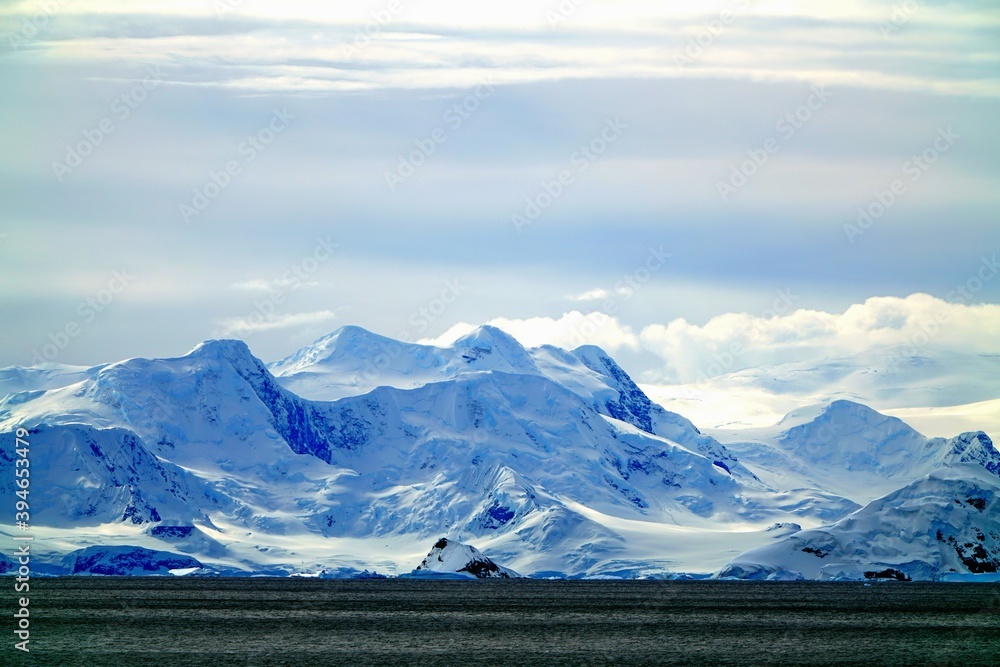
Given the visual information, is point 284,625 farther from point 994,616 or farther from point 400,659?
point 994,616

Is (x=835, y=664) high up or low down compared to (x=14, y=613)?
down

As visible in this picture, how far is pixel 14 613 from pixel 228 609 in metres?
31.8

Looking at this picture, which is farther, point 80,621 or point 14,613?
point 14,613

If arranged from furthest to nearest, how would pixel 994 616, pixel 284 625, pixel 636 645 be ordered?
pixel 994 616
pixel 284 625
pixel 636 645

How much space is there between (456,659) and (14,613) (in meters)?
72.1

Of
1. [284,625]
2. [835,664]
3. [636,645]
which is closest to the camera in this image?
[835,664]

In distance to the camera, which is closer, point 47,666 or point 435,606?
point 47,666

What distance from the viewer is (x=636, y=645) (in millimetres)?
115938

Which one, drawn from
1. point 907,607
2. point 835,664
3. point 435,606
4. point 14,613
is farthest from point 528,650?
point 907,607

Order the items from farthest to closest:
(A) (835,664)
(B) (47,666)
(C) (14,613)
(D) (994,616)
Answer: (D) (994,616) < (C) (14,613) < (A) (835,664) < (B) (47,666)

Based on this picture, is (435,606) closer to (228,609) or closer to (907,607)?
(228,609)

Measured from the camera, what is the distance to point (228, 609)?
578 feet

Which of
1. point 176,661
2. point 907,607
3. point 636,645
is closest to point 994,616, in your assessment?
point 907,607

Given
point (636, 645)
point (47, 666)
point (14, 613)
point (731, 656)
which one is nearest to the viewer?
point (47, 666)
